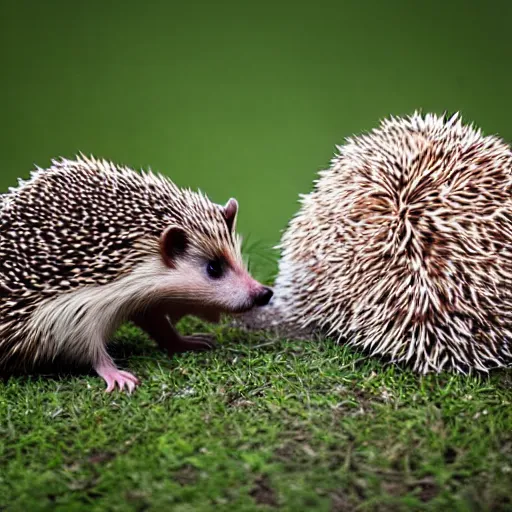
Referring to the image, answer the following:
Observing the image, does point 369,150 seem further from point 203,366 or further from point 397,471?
point 397,471

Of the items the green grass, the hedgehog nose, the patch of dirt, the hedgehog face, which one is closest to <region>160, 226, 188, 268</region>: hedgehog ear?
the hedgehog face

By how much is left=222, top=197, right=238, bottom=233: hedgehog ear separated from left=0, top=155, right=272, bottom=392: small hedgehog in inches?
1.3

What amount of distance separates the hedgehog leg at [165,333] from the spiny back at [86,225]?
21.3 inches

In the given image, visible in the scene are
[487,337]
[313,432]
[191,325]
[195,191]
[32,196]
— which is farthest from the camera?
[191,325]

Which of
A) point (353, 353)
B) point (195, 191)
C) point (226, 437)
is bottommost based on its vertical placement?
point (226, 437)

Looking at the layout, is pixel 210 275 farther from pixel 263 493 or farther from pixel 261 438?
pixel 263 493

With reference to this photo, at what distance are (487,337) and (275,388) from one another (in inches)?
44.5

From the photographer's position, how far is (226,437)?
9.17ft

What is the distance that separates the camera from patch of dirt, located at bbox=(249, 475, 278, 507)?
2.36 metres

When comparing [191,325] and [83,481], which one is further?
[191,325]

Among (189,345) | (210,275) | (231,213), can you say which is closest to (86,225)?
(210,275)

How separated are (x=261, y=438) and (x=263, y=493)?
14.8 inches

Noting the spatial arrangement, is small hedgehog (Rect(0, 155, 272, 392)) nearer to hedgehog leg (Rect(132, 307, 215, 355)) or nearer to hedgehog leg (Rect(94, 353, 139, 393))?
hedgehog leg (Rect(94, 353, 139, 393))

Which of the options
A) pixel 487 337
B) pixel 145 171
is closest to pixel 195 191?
pixel 145 171
